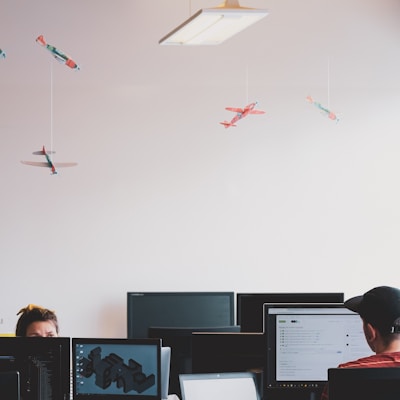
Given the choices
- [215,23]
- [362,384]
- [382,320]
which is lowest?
[362,384]

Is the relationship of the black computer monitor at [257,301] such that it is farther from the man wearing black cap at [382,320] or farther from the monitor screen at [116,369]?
the man wearing black cap at [382,320]

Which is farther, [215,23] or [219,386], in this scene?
[215,23]

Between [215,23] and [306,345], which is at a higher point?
[215,23]

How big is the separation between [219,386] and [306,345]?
1.45ft

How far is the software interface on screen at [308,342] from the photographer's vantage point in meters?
4.29

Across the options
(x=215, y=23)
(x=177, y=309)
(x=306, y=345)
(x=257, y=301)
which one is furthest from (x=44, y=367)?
(x=177, y=309)

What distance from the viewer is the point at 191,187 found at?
835cm

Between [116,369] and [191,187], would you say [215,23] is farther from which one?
[191,187]

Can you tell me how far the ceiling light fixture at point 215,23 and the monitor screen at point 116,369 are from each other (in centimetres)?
164

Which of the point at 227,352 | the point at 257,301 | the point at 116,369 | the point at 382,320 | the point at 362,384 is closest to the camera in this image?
the point at 362,384

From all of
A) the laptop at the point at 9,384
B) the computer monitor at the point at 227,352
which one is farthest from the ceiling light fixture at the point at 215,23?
the laptop at the point at 9,384

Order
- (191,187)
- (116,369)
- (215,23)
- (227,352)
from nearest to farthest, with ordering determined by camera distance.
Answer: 1. (116,369)
2. (227,352)
3. (215,23)
4. (191,187)

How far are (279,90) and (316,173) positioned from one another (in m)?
0.82

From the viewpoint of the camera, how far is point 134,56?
744 centimetres
